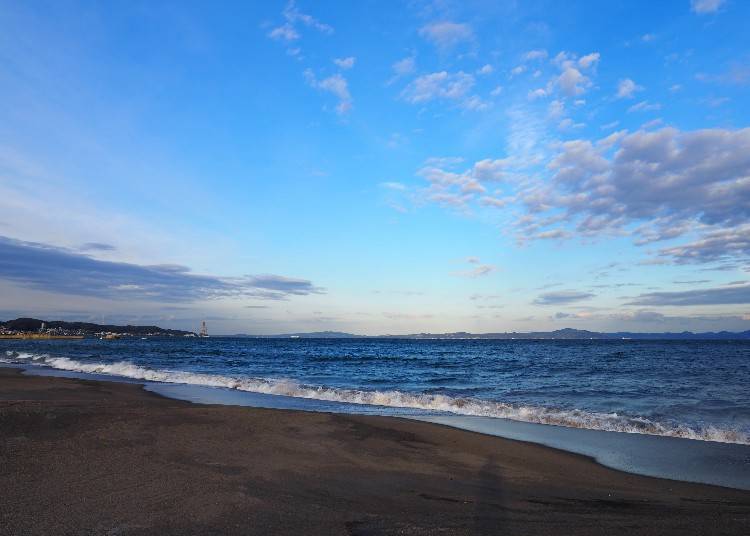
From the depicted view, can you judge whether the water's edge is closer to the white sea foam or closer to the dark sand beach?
the white sea foam

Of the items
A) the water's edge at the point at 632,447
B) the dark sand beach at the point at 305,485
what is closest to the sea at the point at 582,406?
the water's edge at the point at 632,447

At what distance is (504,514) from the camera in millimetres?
5695

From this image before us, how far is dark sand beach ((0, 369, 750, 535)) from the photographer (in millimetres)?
5039

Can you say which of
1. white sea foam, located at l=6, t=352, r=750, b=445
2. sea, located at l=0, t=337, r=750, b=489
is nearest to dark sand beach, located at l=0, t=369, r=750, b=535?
sea, located at l=0, t=337, r=750, b=489

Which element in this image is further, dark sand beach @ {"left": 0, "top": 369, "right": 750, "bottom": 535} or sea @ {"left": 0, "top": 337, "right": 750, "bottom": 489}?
sea @ {"left": 0, "top": 337, "right": 750, "bottom": 489}

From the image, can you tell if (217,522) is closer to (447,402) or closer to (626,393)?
(447,402)

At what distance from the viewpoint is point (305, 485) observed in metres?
6.48

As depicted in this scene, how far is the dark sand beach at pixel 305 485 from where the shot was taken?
5.04 meters

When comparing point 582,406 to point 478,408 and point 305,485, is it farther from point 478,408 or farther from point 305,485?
point 305,485

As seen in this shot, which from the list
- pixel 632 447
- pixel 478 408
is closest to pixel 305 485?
pixel 632 447

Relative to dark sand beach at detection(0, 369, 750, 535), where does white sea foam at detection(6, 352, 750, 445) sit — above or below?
below

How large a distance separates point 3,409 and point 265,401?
8.30 m

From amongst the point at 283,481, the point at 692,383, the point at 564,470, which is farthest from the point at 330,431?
Answer: the point at 692,383

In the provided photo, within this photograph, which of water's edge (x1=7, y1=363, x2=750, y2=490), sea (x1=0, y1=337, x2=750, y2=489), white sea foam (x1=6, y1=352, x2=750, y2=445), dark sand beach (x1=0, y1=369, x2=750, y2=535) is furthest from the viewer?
white sea foam (x1=6, y1=352, x2=750, y2=445)
